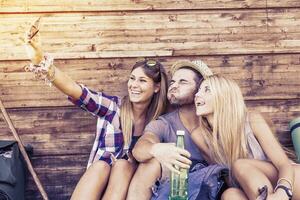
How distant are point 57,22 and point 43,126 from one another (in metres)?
0.72

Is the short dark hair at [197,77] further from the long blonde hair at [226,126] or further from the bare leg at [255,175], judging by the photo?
the bare leg at [255,175]

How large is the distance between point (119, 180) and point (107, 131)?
487 millimetres

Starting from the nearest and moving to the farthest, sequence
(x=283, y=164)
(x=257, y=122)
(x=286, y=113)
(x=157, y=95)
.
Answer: (x=283, y=164) < (x=257, y=122) < (x=157, y=95) < (x=286, y=113)

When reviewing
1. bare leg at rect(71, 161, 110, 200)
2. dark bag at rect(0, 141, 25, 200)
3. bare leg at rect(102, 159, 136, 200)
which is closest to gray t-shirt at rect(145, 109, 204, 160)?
bare leg at rect(102, 159, 136, 200)

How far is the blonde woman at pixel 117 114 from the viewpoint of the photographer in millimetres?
3551

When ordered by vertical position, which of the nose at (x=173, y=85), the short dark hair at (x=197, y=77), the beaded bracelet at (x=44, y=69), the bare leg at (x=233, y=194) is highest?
the beaded bracelet at (x=44, y=69)

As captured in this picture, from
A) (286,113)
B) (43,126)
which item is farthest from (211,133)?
(43,126)

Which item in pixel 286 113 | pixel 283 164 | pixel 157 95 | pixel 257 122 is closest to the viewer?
pixel 283 164

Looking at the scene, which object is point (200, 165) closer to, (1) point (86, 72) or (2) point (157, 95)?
(2) point (157, 95)

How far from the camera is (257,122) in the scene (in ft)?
11.8

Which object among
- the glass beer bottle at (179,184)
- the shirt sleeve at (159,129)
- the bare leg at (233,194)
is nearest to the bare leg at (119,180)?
the shirt sleeve at (159,129)

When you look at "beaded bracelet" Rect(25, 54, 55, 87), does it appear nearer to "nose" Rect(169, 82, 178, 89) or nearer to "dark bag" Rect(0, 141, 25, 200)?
"dark bag" Rect(0, 141, 25, 200)

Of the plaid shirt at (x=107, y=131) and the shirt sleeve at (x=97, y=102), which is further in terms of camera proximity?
the plaid shirt at (x=107, y=131)

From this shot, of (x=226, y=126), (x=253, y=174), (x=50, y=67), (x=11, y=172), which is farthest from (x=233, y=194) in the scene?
(x=11, y=172)
